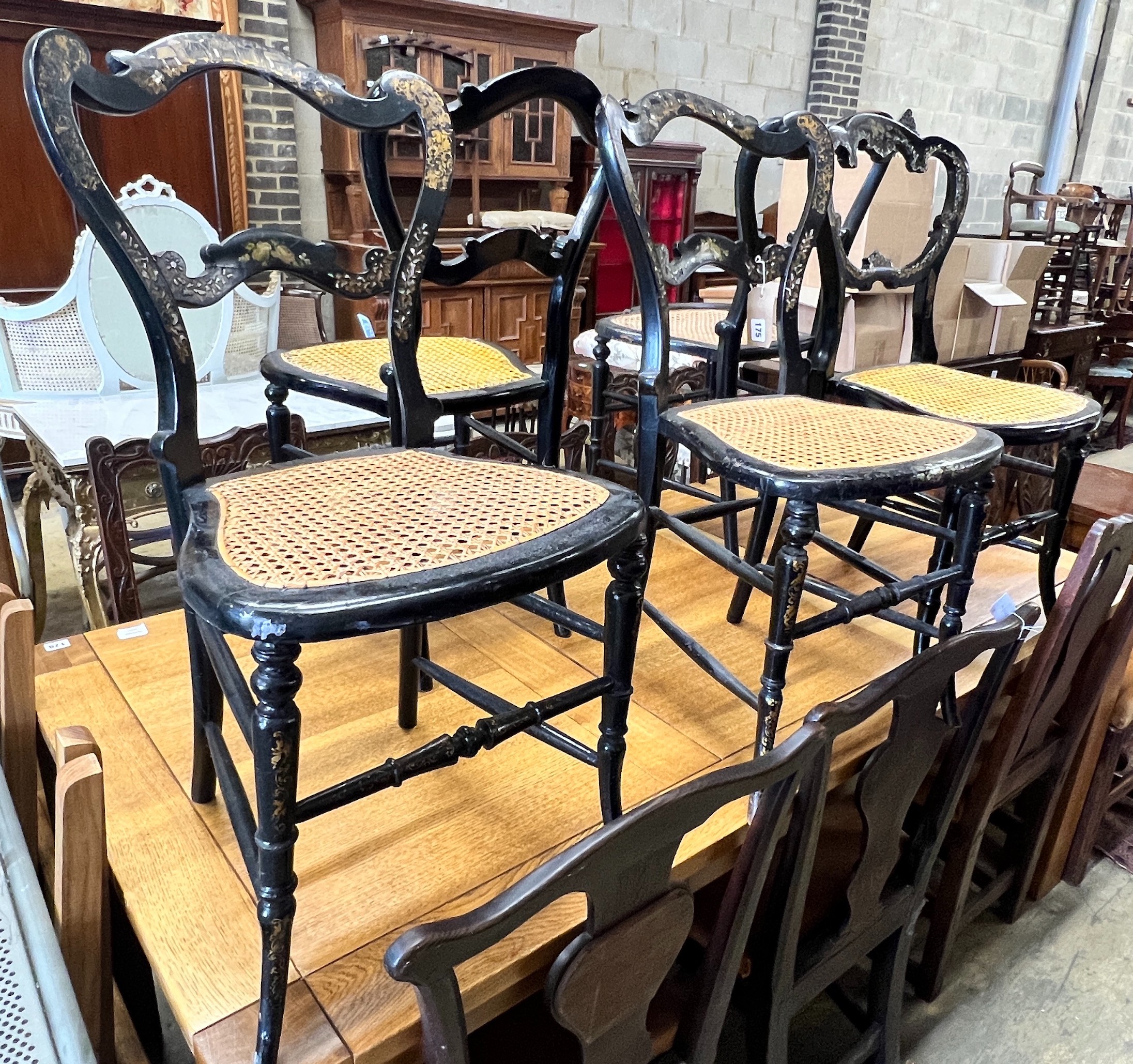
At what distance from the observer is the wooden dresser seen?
3.70 m

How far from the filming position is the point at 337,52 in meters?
3.70

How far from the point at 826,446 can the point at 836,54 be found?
5.55 meters


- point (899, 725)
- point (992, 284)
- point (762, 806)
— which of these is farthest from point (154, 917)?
point (992, 284)

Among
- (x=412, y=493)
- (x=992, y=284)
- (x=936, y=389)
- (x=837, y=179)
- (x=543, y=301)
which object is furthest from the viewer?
(x=543, y=301)

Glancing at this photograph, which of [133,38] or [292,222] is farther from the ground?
[133,38]

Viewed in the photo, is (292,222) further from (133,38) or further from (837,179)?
(837,179)

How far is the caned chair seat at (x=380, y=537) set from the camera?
0.68 meters

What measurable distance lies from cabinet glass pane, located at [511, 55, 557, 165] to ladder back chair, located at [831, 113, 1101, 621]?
9.81 ft

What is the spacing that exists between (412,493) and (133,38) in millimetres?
3560

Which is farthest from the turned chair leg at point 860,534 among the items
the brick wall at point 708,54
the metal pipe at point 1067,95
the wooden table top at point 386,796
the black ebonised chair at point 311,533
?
the metal pipe at point 1067,95

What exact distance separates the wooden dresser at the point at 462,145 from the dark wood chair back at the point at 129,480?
6.58 ft

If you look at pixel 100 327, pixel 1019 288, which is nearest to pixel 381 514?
pixel 100 327

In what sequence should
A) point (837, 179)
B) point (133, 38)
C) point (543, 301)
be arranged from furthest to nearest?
point (543, 301)
point (133, 38)
point (837, 179)

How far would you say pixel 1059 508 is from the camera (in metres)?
1.68
